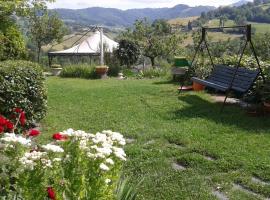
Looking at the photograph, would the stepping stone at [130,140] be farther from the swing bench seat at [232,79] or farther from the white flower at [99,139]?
the white flower at [99,139]

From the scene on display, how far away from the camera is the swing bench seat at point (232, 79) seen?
9.66m

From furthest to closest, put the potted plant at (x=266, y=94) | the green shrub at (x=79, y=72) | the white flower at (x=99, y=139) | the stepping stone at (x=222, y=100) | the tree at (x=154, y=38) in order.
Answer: the tree at (x=154, y=38) → the green shrub at (x=79, y=72) → the stepping stone at (x=222, y=100) → the potted plant at (x=266, y=94) → the white flower at (x=99, y=139)

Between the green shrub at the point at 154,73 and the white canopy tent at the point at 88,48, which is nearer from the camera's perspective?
the green shrub at the point at 154,73

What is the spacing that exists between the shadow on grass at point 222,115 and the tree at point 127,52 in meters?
10.4

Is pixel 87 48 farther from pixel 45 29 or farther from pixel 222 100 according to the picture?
pixel 222 100

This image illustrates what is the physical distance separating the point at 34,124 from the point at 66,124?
23.9 inches

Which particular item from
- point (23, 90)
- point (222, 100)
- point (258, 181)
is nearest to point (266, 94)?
point (222, 100)

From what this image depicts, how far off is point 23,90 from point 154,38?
19.7m

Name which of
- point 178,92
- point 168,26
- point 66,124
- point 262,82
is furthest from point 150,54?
point 66,124

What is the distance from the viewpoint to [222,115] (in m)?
8.82

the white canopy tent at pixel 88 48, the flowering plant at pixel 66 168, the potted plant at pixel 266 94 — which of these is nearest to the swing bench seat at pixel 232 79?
the potted plant at pixel 266 94

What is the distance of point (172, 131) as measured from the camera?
297 inches

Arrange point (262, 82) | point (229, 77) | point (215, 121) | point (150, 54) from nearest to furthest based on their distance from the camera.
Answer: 1. point (215, 121)
2. point (262, 82)
3. point (229, 77)
4. point (150, 54)

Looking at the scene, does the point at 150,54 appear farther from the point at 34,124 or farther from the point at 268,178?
the point at 268,178
